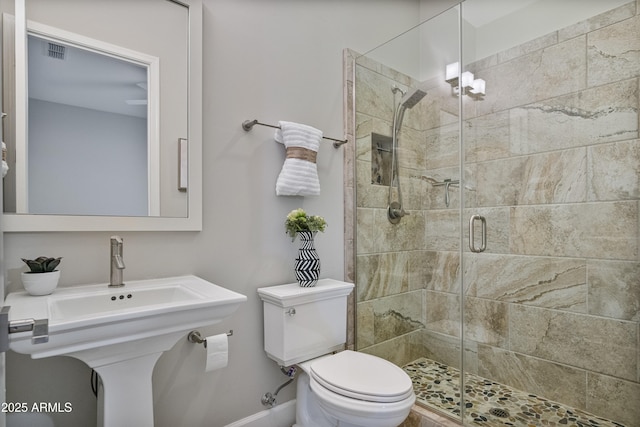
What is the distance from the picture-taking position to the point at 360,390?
4.45 feet

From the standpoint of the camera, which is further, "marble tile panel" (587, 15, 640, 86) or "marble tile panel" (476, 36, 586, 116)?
"marble tile panel" (476, 36, 586, 116)

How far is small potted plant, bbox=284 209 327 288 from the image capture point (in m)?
1.82

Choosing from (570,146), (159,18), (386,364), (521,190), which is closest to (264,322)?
(386,364)

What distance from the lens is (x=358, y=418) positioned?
134 centimetres

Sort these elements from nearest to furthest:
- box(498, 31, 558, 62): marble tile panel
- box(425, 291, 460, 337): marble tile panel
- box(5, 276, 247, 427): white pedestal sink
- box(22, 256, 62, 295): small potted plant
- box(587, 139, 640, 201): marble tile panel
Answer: box(5, 276, 247, 427): white pedestal sink
box(22, 256, 62, 295): small potted plant
box(587, 139, 640, 201): marble tile panel
box(498, 31, 558, 62): marble tile panel
box(425, 291, 460, 337): marble tile panel

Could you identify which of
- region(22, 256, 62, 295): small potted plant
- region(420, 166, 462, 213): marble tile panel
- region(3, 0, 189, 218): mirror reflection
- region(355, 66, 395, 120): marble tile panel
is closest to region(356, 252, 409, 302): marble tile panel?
region(420, 166, 462, 213): marble tile panel

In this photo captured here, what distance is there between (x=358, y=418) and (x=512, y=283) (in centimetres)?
139

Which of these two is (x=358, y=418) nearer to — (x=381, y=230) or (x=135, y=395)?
(x=135, y=395)

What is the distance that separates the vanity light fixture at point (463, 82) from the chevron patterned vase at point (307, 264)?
1.27 m

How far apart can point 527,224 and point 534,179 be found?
274 millimetres

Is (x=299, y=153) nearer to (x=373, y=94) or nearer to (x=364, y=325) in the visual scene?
(x=373, y=94)

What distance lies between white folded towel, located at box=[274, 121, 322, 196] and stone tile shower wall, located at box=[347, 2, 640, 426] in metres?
0.49

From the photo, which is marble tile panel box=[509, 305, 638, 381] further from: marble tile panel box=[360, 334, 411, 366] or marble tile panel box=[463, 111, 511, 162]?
marble tile panel box=[463, 111, 511, 162]

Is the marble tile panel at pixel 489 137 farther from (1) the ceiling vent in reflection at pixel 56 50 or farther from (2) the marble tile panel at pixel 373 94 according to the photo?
(1) the ceiling vent in reflection at pixel 56 50
